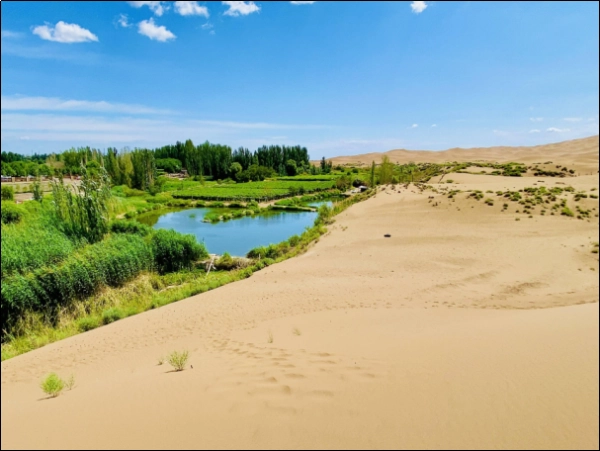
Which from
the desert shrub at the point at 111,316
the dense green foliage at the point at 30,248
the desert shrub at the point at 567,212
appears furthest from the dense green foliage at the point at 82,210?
the desert shrub at the point at 567,212

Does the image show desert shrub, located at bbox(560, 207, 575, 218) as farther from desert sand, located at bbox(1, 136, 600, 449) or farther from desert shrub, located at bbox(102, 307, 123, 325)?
desert shrub, located at bbox(102, 307, 123, 325)

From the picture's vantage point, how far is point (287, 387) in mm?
3961

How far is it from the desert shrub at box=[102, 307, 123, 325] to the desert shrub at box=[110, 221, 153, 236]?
8.14 m

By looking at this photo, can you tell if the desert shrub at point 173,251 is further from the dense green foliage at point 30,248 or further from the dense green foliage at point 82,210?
the dense green foliage at point 30,248

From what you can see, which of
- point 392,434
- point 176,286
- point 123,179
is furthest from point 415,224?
point 123,179

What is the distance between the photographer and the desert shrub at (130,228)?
1809 centimetres

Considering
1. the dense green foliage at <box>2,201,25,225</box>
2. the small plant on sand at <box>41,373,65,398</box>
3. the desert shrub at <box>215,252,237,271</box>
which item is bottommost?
the desert shrub at <box>215,252,237,271</box>

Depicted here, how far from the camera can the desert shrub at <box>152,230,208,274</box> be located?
55.9ft

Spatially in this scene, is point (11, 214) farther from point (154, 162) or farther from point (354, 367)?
point (354, 367)

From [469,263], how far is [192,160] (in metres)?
25.1

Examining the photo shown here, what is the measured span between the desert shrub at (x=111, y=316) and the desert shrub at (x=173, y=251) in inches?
253

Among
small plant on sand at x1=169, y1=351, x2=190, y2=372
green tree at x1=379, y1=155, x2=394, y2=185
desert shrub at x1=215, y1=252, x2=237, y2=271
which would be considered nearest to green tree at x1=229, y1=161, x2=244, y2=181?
green tree at x1=379, y1=155, x2=394, y2=185

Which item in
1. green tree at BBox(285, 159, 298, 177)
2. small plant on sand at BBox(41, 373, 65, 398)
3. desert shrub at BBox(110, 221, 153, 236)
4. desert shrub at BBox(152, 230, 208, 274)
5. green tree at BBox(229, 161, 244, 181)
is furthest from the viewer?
green tree at BBox(285, 159, 298, 177)

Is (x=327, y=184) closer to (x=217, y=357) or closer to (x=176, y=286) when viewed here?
(x=176, y=286)
